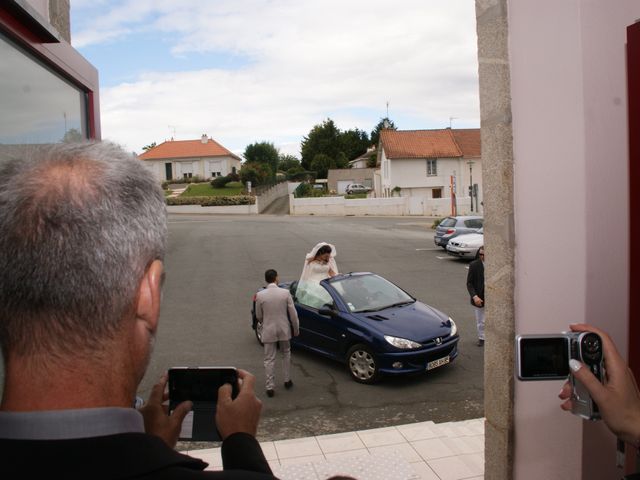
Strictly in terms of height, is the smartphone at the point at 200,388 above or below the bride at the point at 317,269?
above

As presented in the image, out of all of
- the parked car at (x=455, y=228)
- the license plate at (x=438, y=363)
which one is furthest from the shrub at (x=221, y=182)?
the license plate at (x=438, y=363)

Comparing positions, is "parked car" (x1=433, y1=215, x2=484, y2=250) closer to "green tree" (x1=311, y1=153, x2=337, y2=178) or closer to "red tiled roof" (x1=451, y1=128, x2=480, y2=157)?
"red tiled roof" (x1=451, y1=128, x2=480, y2=157)

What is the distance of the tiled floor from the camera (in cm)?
498

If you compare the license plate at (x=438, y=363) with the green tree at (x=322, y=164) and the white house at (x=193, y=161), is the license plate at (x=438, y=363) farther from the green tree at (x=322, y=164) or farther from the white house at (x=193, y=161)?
the green tree at (x=322, y=164)

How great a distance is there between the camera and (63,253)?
1.11m

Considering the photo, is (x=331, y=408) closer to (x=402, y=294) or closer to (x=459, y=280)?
(x=402, y=294)

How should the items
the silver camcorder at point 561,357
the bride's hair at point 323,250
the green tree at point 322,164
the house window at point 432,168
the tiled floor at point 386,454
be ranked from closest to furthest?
1. the silver camcorder at point 561,357
2. the tiled floor at point 386,454
3. the bride's hair at point 323,250
4. the house window at point 432,168
5. the green tree at point 322,164

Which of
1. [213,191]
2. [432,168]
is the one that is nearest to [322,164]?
[213,191]

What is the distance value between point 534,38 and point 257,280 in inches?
565

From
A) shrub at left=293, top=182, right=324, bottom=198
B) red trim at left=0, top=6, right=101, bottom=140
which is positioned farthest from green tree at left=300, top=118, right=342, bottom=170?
red trim at left=0, top=6, right=101, bottom=140

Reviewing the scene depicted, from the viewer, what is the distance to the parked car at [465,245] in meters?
19.0

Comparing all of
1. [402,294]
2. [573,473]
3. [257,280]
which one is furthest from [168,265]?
[573,473]

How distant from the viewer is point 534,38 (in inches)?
112

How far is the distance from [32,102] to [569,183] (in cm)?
272
